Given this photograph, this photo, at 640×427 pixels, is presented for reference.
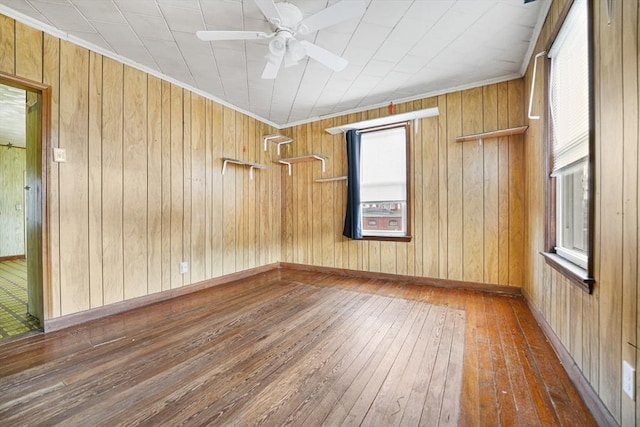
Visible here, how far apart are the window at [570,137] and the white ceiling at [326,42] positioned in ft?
1.45

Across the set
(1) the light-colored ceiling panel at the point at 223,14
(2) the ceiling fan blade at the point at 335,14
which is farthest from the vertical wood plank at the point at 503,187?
(1) the light-colored ceiling panel at the point at 223,14

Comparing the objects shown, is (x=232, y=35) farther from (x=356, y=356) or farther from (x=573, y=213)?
(x=573, y=213)

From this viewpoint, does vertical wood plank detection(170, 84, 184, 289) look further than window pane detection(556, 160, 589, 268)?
Yes

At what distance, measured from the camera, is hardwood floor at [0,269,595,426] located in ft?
4.11

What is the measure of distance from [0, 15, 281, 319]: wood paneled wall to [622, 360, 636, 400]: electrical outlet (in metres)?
3.51

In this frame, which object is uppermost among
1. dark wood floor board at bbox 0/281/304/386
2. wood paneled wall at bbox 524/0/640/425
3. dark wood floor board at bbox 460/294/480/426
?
wood paneled wall at bbox 524/0/640/425

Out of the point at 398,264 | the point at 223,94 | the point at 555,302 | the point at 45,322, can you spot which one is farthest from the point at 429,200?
the point at 45,322

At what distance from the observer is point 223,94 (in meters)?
3.39

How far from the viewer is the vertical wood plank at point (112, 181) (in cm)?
246

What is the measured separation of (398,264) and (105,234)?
3.35 m

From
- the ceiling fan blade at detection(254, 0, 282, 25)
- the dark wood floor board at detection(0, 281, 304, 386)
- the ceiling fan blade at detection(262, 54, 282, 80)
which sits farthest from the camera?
the ceiling fan blade at detection(262, 54, 282, 80)

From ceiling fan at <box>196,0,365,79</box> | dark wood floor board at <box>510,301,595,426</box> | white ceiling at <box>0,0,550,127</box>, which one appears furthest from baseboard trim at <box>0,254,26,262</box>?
dark wood floor board at <box>510,301,595,426</box>

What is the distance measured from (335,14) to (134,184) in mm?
2469

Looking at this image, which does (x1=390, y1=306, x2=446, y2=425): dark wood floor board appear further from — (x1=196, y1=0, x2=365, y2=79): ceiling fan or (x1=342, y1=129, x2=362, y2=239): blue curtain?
(x1=196, y1=0, x2=365, y2=79): ceiling fan
